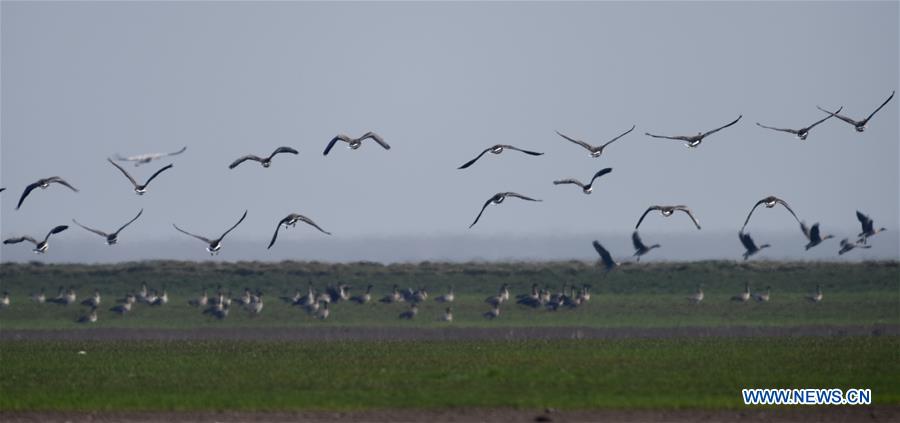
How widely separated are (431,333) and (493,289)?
74.1ft

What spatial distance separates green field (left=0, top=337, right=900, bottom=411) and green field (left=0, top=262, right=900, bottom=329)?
1526 cm

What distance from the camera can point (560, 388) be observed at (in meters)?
39.4

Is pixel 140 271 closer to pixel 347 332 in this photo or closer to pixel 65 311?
pixel 65 311

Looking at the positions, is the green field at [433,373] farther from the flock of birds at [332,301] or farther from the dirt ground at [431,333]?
the flock of birds at [332,301]

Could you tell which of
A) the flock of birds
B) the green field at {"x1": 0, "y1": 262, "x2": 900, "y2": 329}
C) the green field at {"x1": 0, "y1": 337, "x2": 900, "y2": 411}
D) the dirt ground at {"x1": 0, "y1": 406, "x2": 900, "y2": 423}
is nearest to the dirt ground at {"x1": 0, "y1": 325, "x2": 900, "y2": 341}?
the green field at {"x1": 0, "y1": 337, "x2": 900, "y2": 411}

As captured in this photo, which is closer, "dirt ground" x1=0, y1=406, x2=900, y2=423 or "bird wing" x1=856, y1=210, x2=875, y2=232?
"dirt ground" x1=0, y1=406, x2=900, y2=423

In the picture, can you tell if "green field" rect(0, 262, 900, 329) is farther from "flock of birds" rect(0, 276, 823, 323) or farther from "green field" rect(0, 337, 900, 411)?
"green field" rect(0, 337, 900, 411)

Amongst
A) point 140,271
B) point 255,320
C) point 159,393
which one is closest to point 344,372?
point 159,393

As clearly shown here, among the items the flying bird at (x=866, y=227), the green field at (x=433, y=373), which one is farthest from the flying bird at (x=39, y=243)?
the flying bird at (x=866, y=227)

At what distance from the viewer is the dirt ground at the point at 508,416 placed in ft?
115

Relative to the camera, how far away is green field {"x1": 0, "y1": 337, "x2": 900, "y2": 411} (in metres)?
37.8

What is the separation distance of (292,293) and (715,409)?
47322mm

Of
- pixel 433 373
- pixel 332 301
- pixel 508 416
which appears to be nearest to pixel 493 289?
pixel 332 301

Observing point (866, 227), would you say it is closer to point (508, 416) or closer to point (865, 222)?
point (865, 222)
